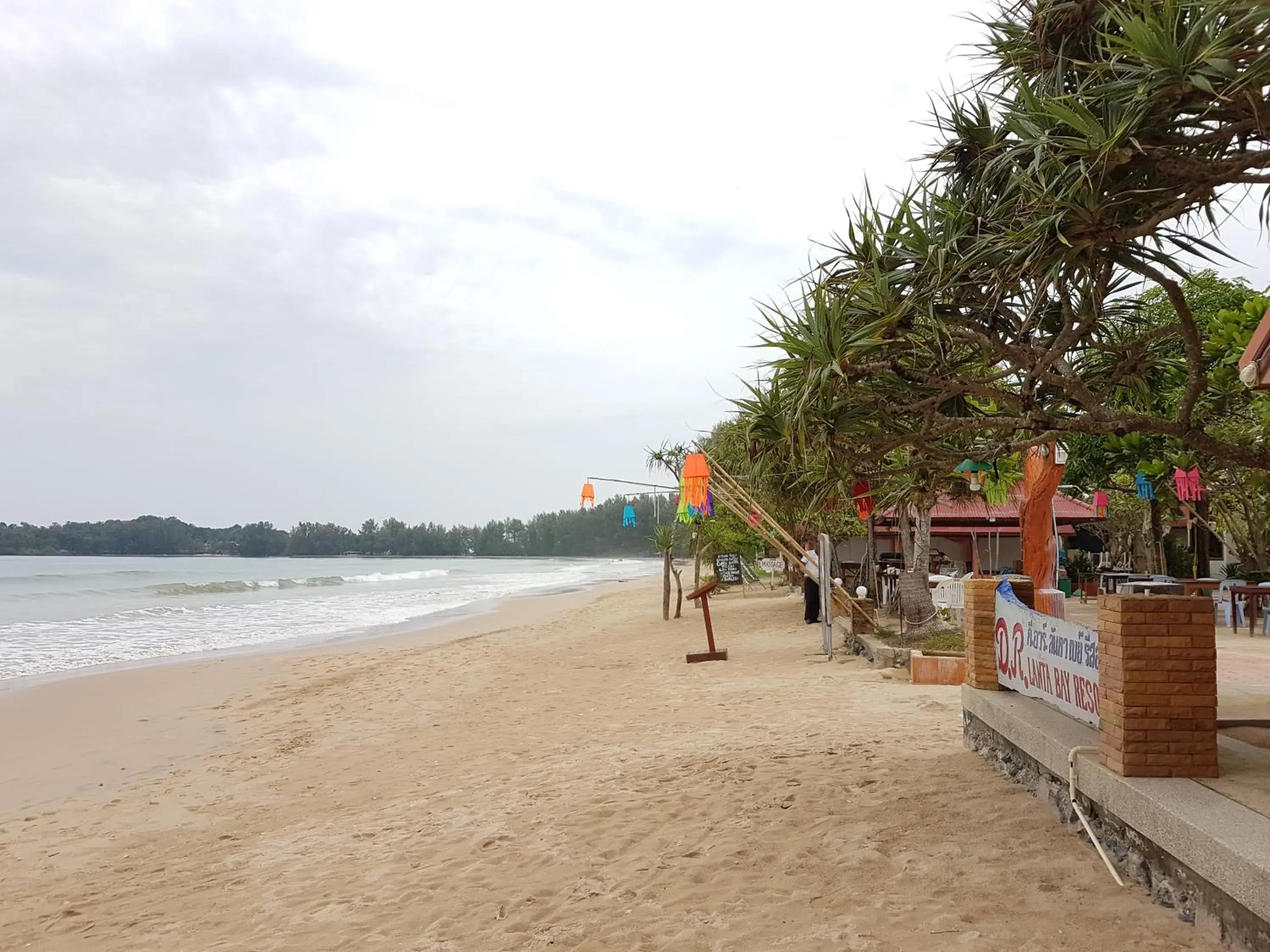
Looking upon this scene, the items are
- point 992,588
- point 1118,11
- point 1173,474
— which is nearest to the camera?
point 1118,11

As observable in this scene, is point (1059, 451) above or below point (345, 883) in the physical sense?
above

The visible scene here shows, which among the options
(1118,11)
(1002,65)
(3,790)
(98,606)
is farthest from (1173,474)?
(98,606)

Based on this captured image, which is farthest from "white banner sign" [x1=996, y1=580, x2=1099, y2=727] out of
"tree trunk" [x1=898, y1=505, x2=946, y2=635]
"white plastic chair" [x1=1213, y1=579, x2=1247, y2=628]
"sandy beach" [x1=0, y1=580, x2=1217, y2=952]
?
"white plastic chair" [x1=1213, y1=579, x2=1247, y2=628]

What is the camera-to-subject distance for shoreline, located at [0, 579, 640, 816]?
830cm

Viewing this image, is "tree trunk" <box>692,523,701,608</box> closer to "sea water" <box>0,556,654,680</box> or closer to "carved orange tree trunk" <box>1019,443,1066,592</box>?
"sea water" <box>0,556,654,680</box>

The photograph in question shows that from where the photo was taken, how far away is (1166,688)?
3.74m

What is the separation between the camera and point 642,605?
1027 inches

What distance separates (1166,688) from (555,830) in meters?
3.19

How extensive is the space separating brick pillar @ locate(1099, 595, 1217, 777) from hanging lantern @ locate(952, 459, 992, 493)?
230cm

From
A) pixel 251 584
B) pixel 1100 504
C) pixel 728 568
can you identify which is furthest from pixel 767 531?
pixel 251 584

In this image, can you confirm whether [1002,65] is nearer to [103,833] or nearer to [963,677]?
[963,677]

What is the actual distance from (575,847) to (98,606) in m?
30.9

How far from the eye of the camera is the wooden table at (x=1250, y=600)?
1118 centimetres

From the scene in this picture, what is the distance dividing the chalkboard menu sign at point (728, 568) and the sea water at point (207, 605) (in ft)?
31.4
